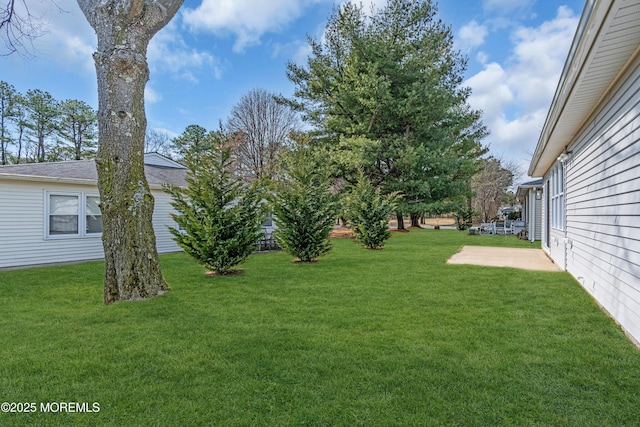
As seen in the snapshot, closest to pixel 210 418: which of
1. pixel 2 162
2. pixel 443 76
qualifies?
pixel 443 76

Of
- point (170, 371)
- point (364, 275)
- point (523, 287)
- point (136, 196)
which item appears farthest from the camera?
point (364, 275)

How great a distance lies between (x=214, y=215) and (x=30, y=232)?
5.45m

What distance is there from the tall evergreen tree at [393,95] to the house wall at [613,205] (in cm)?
1151

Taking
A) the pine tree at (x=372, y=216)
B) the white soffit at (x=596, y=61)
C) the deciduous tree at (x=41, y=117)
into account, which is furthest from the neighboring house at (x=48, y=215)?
the deciduous tree at (x=41, y=117)

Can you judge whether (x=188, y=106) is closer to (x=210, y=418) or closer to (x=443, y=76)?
(x=443, y=76)

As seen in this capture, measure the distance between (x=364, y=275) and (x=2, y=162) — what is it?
30.6m

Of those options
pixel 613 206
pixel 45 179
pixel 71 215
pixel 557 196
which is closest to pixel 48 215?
pixel 71 215

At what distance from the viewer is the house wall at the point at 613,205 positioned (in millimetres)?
3389

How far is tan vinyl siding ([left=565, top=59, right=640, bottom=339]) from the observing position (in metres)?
3.39

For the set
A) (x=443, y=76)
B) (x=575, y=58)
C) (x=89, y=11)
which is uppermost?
(x=443, y=76)

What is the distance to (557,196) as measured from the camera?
8750 mm

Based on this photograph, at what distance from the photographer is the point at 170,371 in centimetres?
284

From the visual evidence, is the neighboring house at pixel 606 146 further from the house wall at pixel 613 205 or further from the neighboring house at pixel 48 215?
the neighboring house at pixel 48 215

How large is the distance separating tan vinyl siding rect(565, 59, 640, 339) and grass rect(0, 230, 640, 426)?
359 mm
